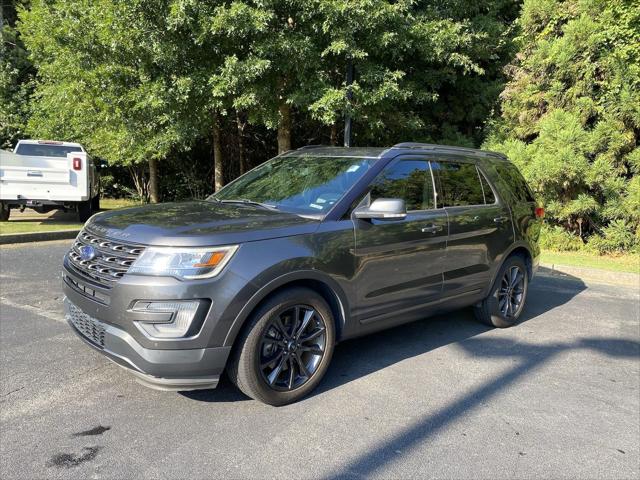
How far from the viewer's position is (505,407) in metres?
3.70

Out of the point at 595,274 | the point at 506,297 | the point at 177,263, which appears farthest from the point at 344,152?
the point at 595,274

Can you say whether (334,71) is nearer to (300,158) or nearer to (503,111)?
(503,111)

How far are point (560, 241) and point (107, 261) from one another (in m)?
9.91

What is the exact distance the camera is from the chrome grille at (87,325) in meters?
3.34

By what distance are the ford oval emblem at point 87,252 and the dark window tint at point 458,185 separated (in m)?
2.90

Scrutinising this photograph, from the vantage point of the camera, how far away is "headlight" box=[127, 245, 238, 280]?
3.10 m

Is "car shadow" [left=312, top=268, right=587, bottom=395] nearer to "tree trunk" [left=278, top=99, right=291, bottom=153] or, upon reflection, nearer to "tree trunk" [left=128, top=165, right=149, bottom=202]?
"tree trunk" [left=278, top=99, right=291, bottom=153]

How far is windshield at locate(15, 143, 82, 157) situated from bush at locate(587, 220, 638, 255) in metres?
12.0

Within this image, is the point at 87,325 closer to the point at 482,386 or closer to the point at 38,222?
the point at 482,386

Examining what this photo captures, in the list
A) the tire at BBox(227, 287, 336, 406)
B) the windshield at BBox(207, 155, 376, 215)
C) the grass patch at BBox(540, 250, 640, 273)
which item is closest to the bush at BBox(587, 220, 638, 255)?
the grass patch at BBox(540, 250, 640, 273)

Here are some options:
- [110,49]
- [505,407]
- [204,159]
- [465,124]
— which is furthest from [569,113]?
[204,159]

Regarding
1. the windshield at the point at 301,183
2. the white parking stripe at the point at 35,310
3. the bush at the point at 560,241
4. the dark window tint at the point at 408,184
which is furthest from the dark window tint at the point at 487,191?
the bush at the point at 560,241

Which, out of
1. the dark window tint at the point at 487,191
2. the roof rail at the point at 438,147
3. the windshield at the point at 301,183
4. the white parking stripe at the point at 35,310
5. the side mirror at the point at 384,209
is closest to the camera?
the side mirror at the point at 384,209

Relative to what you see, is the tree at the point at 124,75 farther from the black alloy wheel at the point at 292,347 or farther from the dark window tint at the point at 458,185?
the black alloy wheel at the point at 292,347
